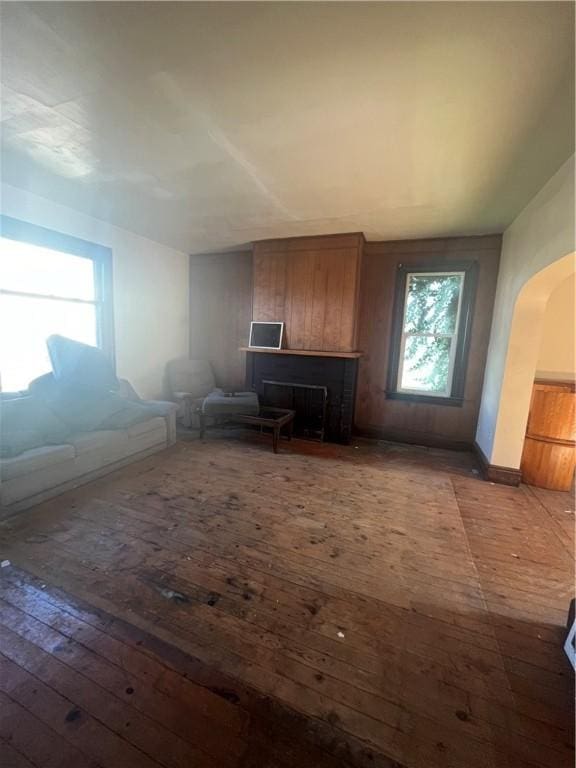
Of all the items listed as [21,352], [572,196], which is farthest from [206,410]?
[572,196]

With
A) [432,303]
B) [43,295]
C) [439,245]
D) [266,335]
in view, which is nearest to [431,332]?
[432,303]

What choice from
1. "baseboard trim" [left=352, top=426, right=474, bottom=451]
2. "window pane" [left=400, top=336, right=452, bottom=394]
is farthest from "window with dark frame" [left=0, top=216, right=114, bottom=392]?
"window pane" [left=400, top=336, right=452, bottom=394]

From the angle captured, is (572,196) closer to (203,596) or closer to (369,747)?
(369,747)

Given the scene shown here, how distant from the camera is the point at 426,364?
158 inches

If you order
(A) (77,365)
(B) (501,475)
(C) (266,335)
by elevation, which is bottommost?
(B) (501,475)

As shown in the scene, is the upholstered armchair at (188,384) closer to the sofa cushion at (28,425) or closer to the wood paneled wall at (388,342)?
the sofa cushion at (28,425)

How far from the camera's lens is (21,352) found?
3086mm

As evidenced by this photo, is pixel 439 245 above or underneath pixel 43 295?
above

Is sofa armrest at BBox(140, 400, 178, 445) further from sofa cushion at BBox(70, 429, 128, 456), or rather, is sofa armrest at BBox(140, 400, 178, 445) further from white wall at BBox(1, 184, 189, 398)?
A: white wall at BBox(1, 184, 189, 398)

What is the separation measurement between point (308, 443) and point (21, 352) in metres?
3.33

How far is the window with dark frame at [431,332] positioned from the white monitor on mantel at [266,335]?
1525 millimetres

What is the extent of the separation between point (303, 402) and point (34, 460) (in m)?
2.90

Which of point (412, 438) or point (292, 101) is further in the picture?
point (412, 438)

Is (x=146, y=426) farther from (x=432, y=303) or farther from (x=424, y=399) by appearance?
(x=432, y=303)
